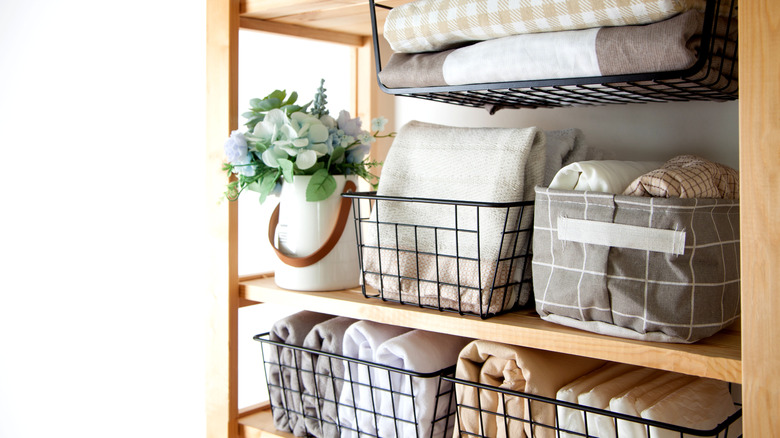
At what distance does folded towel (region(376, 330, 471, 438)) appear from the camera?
3.18 ft

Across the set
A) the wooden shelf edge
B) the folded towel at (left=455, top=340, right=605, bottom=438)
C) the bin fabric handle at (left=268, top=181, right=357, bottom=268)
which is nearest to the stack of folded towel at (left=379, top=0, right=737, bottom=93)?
the bin fabric handle at (left=268, top=181, right=357, bottom=268)

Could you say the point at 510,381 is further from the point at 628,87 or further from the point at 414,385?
the point at 628,87

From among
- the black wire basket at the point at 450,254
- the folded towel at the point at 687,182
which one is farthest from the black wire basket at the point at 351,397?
the folded towel at the point at 687,182

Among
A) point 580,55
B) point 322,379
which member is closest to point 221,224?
point 322,379

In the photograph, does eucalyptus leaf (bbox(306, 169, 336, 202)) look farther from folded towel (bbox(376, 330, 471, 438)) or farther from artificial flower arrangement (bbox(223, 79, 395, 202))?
folded towel (bbox(376, 330, 471, 438))

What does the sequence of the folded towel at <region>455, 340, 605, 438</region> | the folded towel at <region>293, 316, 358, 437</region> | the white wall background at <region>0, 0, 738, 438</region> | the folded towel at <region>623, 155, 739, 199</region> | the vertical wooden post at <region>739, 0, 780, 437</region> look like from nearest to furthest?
1. the vertical wooden post at <region>739, 0, 780, 437</region>
2. the folded towel at <region>623, 155, 739, 199</region>
3. the folded towel at <region>455, 340, 605, 438</region>
4. the folded towel at <region>293, 316, 358, 437</region>
5. the white wall background at <region>0, 0, 738, 438</region>

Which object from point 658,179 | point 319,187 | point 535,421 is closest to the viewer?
point 658,179

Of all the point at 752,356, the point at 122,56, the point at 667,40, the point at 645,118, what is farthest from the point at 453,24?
the point at 122,56

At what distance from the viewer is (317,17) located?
118 centimetres

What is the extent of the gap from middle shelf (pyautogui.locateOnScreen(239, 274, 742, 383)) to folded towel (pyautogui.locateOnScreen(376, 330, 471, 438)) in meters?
0.05

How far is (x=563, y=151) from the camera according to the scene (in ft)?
3.19

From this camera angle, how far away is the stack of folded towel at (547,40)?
28.4 inches

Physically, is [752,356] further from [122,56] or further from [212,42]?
[122,56]

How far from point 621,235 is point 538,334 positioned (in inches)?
6.0
